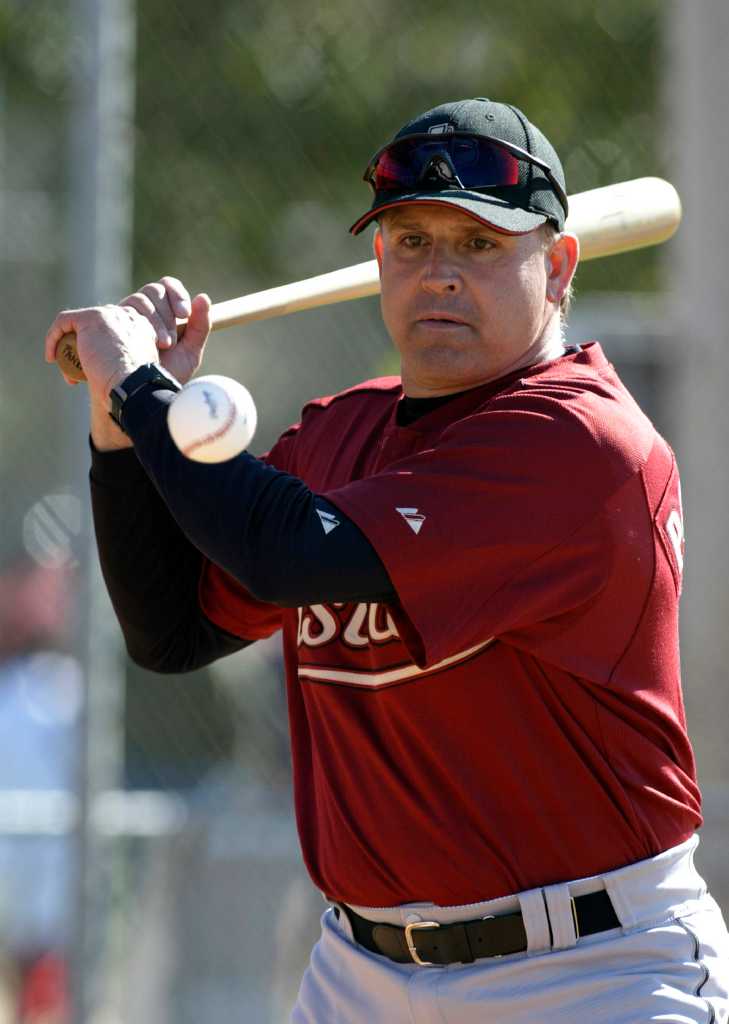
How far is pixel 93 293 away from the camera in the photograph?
12.0 feet

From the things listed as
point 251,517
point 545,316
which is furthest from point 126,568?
point 545,316

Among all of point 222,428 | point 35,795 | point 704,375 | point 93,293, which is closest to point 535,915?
point 222,428

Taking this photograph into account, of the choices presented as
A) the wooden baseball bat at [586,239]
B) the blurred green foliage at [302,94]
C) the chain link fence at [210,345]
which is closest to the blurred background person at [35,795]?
the chain link fence at [210,345]

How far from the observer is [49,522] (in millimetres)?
4105

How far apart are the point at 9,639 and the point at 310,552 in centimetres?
283

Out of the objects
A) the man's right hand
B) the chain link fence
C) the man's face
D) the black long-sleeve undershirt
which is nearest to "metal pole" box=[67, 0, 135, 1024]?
the chain link fence

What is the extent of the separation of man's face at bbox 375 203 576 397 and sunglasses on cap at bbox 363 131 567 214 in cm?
4

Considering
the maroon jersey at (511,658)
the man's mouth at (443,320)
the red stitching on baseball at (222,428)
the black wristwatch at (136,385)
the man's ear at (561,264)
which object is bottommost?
the maroon jersey at (511,658)

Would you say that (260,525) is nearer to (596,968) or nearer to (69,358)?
(69,358)

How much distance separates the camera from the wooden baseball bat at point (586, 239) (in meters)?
2.44

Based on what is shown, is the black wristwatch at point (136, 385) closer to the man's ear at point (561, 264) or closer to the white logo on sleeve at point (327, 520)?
the white logo on sleeve at point (327, 520)

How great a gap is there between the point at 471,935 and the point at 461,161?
1045mm

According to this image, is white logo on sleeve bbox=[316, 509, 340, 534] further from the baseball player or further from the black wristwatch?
the black wristwatch

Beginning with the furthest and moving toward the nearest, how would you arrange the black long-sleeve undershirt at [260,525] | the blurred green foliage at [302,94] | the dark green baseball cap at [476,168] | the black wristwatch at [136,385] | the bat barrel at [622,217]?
the blurred green foliage at [302,94], the bat barrel at [622,217], the dark green baseball cap at [476,168], the black wristwatch at [136,385], the black long-sleeve undershirt at [260,525]
